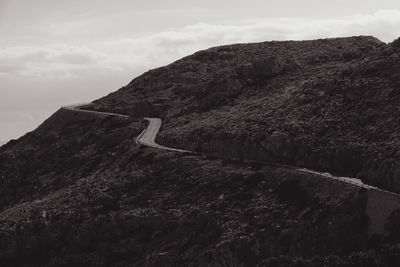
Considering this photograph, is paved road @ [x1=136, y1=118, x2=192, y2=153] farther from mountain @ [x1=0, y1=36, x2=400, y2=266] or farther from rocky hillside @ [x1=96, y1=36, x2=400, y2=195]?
rocky hillside @ [x1=96, y1=36, x2=400, y2=195]

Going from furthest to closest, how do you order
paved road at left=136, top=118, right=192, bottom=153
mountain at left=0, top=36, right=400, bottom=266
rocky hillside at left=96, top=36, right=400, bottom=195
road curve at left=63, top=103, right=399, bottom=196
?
paved road at left=136, top=118, right=192, bottom=153 < rocky hillside at left=96, top=36, right=400, bottom=195 < road curve at left=63, top=103, right=399, bottom=196 < mountain at left=0, top=36, right=400, bottom=266

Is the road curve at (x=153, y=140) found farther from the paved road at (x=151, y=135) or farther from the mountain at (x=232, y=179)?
the mountain at (x=232, y=179)

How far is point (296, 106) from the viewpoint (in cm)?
8962

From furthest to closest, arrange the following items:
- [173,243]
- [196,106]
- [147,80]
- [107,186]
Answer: [147,80]
[196,106]
[107,186]
[173,243]

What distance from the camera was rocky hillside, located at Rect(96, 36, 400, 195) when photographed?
7200 cm

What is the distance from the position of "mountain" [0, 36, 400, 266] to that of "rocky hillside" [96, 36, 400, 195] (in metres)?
0.23

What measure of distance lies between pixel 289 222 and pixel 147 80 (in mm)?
85138

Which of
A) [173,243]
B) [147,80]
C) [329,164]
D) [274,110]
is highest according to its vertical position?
[147,80]

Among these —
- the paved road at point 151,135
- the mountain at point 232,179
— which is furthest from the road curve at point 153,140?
the mountain at point 232,179

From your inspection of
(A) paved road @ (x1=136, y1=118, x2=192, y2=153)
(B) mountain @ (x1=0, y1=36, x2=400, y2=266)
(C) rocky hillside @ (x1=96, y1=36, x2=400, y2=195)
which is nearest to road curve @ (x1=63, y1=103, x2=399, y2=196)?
(A) paved road @ (x1=136, y1=118, x2=192, y2=153)

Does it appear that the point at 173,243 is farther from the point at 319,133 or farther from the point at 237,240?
the point at 319,133

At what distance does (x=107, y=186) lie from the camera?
283 ft

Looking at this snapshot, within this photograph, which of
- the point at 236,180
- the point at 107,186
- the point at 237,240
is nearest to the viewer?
the point at 237,240

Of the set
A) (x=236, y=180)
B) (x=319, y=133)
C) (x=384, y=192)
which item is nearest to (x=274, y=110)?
(x=319, y=133)
